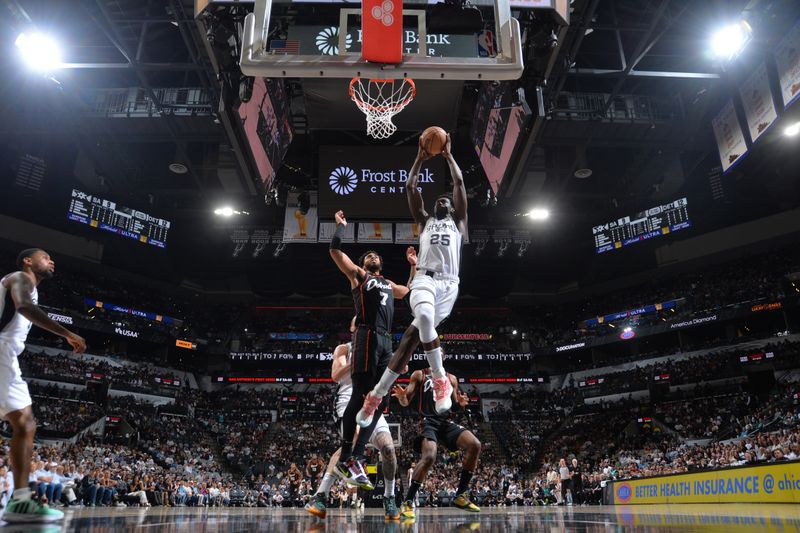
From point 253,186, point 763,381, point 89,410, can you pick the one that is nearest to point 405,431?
point 89,410

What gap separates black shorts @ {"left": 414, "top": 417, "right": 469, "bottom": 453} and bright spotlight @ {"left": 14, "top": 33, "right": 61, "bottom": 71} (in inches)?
473

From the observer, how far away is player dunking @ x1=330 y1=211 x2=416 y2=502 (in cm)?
529

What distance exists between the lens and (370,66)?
6344mm

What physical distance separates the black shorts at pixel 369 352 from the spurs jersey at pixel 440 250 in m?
0.89

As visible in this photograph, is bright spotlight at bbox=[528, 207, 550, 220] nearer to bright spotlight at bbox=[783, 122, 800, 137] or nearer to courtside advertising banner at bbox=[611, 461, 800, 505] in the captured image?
bright spotlight at bbox=[783, 122, 800, 137]

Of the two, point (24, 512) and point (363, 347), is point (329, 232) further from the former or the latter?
point (24, 512)

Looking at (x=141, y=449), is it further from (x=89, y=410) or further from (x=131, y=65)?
(x=131, y=65)

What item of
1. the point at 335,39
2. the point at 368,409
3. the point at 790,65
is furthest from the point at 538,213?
the point at 368,409

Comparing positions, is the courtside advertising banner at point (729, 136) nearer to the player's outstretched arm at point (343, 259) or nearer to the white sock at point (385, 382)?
the player's outstretched arm at point (343, 259)

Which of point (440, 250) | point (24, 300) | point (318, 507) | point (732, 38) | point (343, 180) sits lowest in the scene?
point (318, 507)

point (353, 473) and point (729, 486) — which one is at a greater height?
point (353, 473)

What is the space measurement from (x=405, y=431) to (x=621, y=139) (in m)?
19.7

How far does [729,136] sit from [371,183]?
359 inches

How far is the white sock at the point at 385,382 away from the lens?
16.4 feet
